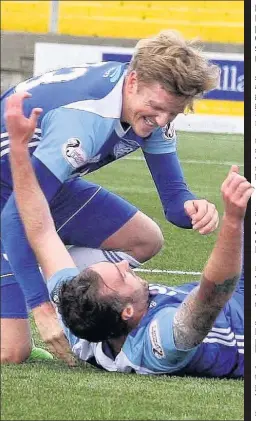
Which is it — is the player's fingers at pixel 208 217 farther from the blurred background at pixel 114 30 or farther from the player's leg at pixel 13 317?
the blurred background at pixel 114 30

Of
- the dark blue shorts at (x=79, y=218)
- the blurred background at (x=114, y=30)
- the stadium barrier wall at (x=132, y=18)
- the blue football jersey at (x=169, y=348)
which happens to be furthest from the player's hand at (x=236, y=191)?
the stadium barrier wall at (x=132, y=18)

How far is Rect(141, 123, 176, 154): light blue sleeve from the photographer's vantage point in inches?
45.2

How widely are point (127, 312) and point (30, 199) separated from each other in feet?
0.84

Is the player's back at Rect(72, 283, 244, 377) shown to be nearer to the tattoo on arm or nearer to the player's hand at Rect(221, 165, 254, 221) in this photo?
the tattoo on arm

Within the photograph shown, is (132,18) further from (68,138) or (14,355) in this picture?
(68,138)

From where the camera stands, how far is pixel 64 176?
3.59 ft

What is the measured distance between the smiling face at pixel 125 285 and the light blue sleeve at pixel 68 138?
106mm

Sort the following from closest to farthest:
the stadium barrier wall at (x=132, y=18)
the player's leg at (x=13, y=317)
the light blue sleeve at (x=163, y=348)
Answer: the player's leg at (x=13, y=317), the light blue sleeve at (x=163, y=348), the stadium barrier wall at (x=132, y=18)

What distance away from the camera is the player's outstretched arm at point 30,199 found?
927mm

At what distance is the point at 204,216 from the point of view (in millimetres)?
1097

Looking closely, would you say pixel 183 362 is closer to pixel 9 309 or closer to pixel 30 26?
pixel 9 309

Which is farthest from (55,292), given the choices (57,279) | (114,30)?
(114,30)

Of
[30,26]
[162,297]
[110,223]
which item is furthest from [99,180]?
[30,26]

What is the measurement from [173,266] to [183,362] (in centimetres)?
13
